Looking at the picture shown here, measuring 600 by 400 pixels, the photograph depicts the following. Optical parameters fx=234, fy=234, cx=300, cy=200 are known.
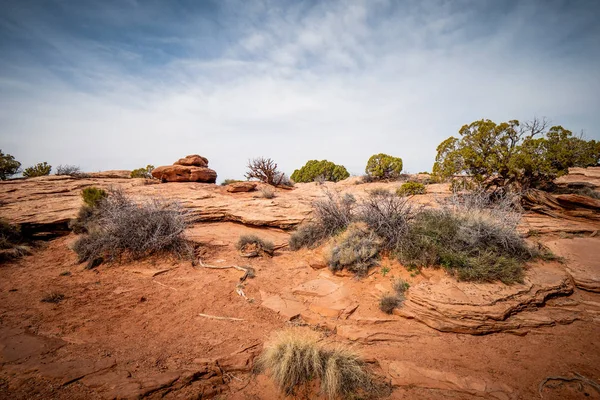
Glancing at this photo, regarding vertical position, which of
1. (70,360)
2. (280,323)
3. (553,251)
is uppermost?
(553,251)

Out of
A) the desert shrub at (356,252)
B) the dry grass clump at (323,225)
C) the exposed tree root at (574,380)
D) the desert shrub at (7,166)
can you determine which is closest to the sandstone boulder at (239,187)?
the dry grass clump at (323,225)

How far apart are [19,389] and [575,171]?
22706 mm

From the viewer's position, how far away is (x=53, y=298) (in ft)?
15.5

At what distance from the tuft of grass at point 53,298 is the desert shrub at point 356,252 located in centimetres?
591

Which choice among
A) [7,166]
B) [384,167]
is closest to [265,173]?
[384,167]

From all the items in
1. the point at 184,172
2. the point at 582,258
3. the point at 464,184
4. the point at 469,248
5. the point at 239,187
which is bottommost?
the point at 582,258

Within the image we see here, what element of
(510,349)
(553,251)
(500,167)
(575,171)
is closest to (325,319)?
(510,349)

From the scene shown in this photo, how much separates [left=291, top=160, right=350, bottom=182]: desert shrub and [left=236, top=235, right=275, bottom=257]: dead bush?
1785 centimetres

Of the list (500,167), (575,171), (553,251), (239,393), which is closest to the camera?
(239,393)

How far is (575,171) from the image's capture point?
13.8m

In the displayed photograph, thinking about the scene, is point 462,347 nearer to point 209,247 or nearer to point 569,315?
point 569,315

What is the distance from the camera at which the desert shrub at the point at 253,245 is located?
24.8ft

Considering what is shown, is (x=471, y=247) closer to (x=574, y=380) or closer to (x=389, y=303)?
(x=389, y=303)

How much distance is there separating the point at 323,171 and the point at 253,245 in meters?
18.6
